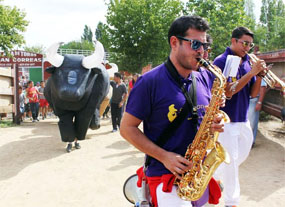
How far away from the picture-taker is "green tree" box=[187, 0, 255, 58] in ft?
61.1

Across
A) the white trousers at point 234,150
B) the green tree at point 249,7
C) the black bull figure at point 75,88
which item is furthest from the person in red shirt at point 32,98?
the green tree at point 249,7

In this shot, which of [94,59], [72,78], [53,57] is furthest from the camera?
[94,59]

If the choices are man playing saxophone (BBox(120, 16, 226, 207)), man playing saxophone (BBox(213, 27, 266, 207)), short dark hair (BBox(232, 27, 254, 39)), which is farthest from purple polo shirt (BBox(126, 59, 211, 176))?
short dark hair (BBox(232, 27, 254, 39))

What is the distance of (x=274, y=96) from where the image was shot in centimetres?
730

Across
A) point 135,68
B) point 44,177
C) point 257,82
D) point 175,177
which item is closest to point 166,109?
point 175,177

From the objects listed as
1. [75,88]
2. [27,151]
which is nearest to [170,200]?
[75,88]

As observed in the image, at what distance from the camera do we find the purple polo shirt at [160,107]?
1.92 meters

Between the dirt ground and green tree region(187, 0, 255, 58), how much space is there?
11.8 m

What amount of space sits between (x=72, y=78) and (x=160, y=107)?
13.7ft

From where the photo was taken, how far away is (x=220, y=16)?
1988cm

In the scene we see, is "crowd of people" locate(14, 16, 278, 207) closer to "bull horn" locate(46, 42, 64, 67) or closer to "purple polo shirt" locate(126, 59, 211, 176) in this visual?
"purple polo shirt" locate(126, 59, 211, 176)

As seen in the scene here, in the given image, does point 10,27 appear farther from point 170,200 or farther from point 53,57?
point 170,200

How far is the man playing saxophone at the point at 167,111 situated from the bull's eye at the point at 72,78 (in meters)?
3.98

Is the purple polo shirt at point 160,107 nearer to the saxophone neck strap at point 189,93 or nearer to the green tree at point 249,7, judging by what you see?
the saxophone neck strap at point 189,93
